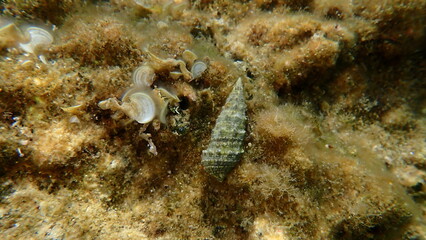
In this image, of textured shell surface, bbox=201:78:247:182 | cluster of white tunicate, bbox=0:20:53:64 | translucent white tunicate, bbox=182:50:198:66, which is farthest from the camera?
translucent white tunicate, bbox=182:50:198:66

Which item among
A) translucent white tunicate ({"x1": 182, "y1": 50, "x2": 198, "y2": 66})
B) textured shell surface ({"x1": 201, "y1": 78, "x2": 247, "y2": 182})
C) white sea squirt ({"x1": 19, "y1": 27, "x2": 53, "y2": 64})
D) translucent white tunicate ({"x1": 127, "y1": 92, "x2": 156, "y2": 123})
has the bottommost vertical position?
textured shell surface ({"x1": 201, "y1": 78, "x2": 247, "y2": 182})

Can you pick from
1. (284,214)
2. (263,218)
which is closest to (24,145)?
(263,218)

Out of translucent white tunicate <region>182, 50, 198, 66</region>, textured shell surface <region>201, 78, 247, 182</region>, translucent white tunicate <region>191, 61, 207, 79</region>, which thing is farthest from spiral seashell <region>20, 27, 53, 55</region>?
textured shell surface <region>201, 78, 247, 182</region>

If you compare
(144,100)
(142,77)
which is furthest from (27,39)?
(144,100)

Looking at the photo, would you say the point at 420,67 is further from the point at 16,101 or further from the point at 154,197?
the point at 16,101

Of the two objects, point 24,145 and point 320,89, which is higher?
point 24,145

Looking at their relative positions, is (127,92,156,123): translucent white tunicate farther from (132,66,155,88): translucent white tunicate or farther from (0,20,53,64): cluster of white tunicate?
(0,20,53,64): cluster of white tunicate
